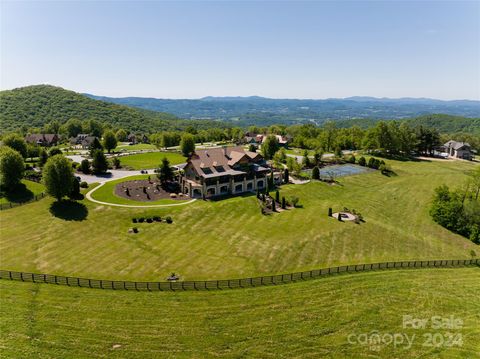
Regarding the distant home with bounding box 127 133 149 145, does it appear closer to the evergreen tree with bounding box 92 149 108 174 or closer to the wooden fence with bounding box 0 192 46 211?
the evergreen tree with bounding box 92 149 108 174

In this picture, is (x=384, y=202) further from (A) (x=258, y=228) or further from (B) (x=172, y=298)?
(B) (x=172, y=298)

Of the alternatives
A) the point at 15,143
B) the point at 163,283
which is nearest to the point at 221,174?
the point at 163,283

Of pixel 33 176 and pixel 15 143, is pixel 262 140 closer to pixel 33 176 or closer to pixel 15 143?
pixel 15 143

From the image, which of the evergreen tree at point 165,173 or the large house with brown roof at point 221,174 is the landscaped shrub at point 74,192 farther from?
the large house with brown roof at point 221,174

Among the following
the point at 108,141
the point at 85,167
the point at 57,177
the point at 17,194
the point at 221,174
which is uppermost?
the point at 108,141

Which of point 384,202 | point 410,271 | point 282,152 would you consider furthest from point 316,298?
point 282,152

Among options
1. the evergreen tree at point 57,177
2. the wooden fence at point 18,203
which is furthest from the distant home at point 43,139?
the evergreen tree at point 57,177
